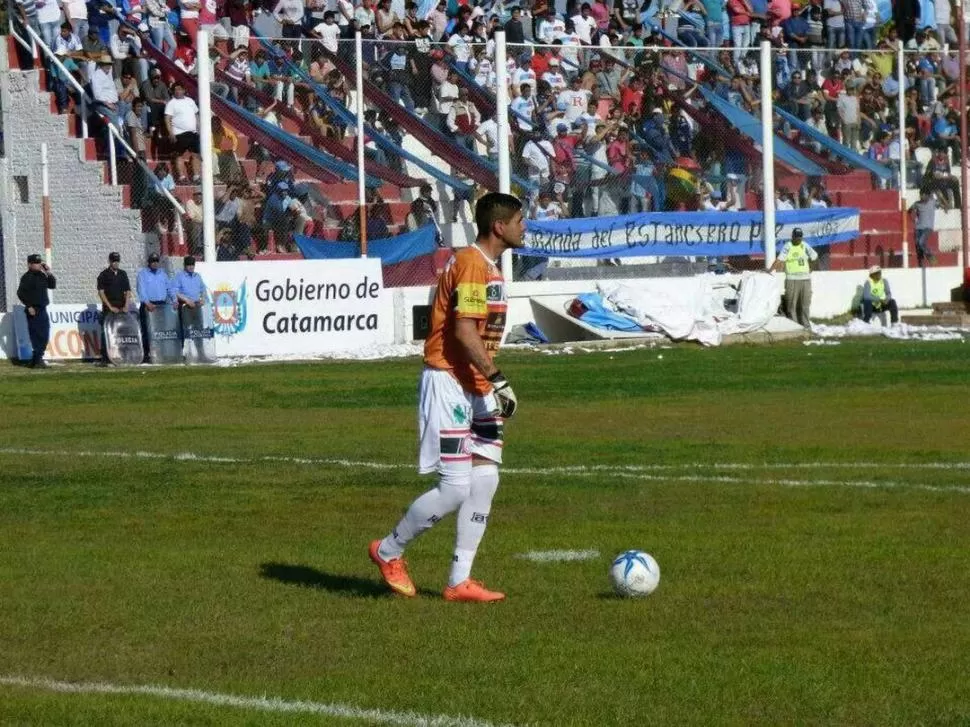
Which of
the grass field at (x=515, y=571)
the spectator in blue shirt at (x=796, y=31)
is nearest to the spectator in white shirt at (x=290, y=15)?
the spectator in blue shirt at (x=796, y=31)

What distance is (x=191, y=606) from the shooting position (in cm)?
916

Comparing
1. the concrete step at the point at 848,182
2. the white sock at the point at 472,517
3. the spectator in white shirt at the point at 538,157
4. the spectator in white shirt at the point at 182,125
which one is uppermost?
the spectator in white shirt at the point at 182,125

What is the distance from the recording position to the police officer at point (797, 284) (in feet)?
115

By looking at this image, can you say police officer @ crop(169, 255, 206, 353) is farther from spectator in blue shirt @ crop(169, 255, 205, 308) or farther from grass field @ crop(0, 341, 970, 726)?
grass field @ crop(0, 341, 970, 726)

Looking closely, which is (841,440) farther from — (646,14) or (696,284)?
(646,14)

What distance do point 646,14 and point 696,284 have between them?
9.24m

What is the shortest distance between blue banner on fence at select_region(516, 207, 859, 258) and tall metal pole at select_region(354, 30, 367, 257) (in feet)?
9.56

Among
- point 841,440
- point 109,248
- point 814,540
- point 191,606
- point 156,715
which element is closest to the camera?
point 156,715

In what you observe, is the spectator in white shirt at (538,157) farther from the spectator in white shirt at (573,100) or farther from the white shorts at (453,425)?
the white shorts at (453,425)

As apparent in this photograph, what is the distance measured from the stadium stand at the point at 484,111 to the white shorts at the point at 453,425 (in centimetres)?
2303

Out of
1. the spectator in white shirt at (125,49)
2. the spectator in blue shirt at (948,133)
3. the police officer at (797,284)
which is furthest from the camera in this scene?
the spectator in blue shirt at (948,133)

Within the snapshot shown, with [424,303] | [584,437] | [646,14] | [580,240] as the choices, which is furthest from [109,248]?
[584,437]

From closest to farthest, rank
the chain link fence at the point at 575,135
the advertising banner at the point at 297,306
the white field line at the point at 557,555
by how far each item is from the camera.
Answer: the white field line at the point at 557,555 < the advertising banner at the point at 297,306 < the chain link fence at the point at 575,135

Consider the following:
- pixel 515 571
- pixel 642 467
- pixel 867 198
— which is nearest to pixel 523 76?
pixel 867 198
